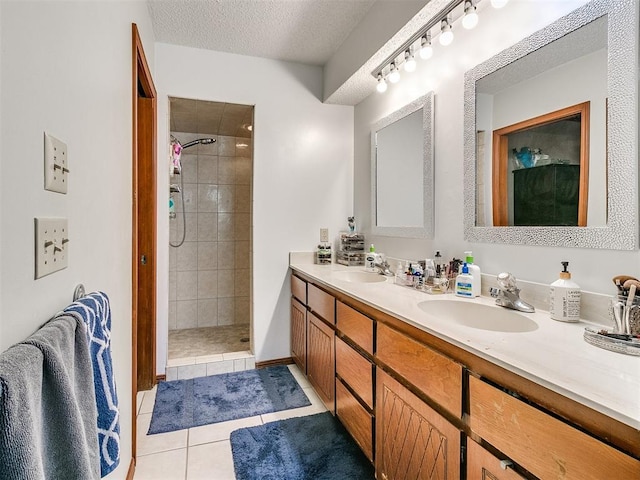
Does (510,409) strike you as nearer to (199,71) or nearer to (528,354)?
(528,354)

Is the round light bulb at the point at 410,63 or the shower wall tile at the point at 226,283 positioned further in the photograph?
the shower wall tile at the point at 226,283

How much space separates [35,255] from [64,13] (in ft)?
1.81

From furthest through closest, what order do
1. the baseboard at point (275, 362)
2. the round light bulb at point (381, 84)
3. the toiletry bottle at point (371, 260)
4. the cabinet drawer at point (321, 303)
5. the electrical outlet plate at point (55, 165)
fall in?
the baseboard at point (275, 362), the toiletry bottle at point (371, 260), the round light bulb at point (381, 84), the cabinet drawer at point (321, 303), the electrical outlet plate at point (55, 165)

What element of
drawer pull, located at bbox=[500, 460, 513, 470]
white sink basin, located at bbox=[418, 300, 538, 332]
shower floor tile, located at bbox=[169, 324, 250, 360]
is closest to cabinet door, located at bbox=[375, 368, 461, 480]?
drawer pull, located at bbox=[500, 460, 513, 470]

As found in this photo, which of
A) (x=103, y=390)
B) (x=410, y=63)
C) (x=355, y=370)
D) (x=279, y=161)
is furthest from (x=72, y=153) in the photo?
(x=279, y=161)

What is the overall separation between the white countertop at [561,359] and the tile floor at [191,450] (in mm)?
1111

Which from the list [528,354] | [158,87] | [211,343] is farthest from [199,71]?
[528,354]

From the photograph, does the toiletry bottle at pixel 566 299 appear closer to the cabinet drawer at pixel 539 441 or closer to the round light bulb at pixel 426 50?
the cabinet drawer at pixel 539 441

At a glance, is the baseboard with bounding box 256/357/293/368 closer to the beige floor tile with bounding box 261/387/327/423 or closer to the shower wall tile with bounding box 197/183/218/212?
the beige floor tile with bounding box 261/387/327/423

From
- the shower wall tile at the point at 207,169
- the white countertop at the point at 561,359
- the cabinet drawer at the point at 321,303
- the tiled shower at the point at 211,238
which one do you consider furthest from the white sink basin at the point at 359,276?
the shower wall tile at the point at 207,169

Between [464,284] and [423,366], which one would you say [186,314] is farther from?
[423,366]

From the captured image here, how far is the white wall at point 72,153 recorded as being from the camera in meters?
0.58

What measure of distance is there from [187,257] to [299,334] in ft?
5.68

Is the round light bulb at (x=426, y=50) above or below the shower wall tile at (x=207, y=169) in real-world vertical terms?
above
